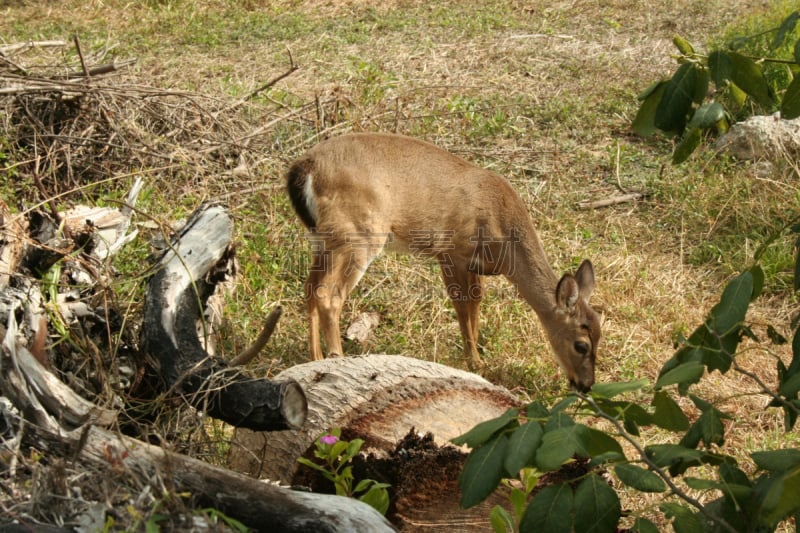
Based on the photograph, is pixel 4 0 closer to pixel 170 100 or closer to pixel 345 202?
pixel 170 100

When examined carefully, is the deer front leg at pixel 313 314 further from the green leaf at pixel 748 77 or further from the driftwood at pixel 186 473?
the green leaf at pixel 748 77

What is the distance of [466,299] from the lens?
6.61 metres

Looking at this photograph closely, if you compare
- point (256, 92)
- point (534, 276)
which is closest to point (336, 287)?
point (534, 276)

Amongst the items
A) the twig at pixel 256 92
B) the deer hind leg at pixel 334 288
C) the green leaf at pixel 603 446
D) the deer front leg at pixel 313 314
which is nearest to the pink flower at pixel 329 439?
the green leaf at pixel 603 446

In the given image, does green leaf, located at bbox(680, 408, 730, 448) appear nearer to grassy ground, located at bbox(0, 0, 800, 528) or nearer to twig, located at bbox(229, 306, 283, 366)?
grassy ground, located at bbox(0, 0, 800, 528)

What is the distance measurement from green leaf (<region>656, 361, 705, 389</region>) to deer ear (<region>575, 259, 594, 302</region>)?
381 centimetres

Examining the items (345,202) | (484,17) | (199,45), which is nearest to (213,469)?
(345,202)

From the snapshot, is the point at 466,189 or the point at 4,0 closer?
the point at 466,189

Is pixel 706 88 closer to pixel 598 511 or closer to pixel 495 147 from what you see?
pixel 598 511

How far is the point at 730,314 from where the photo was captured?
2.49m

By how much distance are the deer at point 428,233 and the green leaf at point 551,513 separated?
3.85m

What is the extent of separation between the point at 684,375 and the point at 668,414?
202 mm

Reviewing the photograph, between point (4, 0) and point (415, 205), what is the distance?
9.35 metres

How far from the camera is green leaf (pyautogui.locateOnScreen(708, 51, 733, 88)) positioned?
251cm
